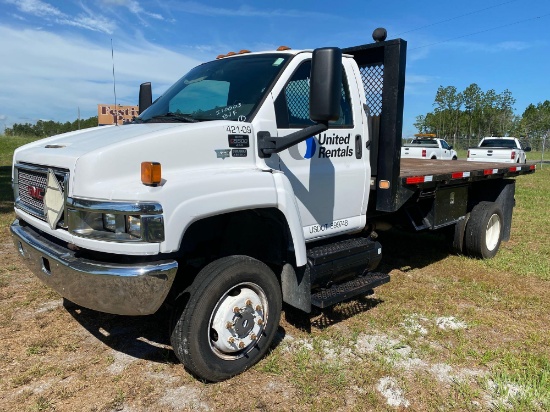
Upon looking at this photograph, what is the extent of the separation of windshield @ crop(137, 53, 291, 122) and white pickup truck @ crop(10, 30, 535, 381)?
1 centimetres

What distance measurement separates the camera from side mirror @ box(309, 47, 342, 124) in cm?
281

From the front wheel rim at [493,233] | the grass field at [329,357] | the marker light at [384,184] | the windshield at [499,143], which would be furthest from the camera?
the windshield at [499,143]

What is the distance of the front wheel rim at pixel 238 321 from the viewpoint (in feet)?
9.87

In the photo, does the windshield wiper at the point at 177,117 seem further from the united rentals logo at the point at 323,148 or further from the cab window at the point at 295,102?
the united rentals logo at the point at 323,148

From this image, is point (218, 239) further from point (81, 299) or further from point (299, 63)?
point (299, 63)

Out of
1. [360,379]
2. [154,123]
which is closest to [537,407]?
[360,379]

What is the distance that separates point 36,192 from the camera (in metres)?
3.21

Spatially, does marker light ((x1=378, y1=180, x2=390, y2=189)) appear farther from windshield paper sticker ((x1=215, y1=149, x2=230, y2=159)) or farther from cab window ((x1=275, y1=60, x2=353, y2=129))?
windshield paper sticker ((x1=215, y1=149, x2=230, y2=159))

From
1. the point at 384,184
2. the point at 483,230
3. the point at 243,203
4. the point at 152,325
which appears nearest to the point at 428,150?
the point at 483,230

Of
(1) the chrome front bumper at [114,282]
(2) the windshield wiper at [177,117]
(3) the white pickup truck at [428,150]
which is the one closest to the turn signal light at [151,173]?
(1) the chrome front bumper at [114,282]

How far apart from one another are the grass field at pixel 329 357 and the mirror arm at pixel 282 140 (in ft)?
5.10

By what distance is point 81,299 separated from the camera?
9.08 ft

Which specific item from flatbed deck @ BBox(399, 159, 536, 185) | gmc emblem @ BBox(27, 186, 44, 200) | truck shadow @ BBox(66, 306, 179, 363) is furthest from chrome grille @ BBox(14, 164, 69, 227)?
flatbed deck @ BBox(399, 159, 536, 185)

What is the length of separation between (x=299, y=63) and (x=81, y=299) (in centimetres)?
232
